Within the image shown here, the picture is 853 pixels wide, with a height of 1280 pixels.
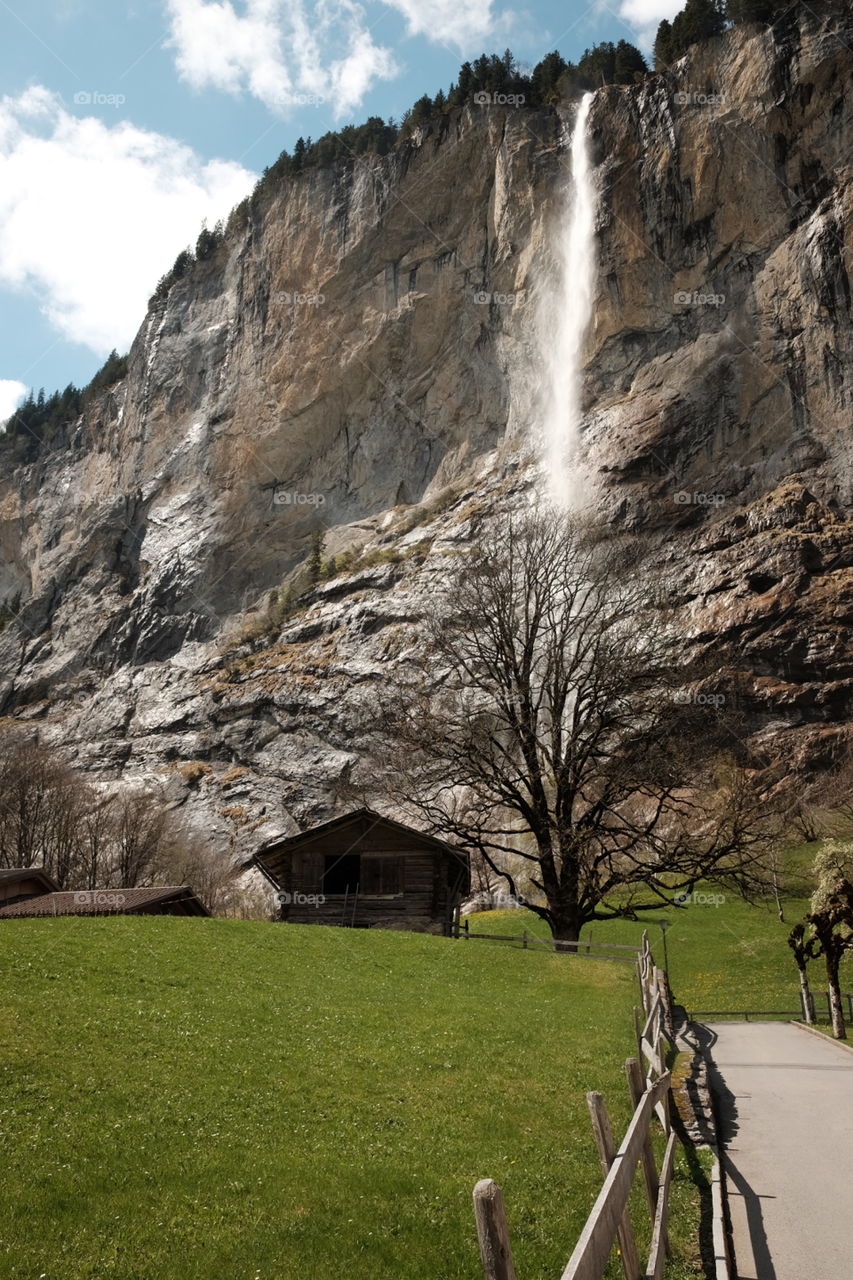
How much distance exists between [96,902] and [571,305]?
6881 cm

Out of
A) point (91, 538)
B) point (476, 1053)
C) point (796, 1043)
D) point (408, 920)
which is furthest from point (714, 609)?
point (91, 538)

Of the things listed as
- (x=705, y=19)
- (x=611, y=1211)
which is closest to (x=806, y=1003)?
(x=611, y=1211)

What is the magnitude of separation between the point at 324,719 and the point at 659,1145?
60588mm

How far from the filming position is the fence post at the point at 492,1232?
3.65 meters

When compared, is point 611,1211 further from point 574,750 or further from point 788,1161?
point 574,750

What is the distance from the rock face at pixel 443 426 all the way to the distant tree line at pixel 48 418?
1820 centimetres

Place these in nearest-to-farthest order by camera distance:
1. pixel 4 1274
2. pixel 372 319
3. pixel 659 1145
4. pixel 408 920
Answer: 1. pixel 4 1274
2. pixel 659 1145
3. pixel 408 920
4. pixel 372 319

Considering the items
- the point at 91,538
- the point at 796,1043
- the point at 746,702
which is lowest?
the point at 796,1043

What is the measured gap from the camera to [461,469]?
83.2 meters

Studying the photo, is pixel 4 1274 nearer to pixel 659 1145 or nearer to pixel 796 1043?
pixel 659 1145

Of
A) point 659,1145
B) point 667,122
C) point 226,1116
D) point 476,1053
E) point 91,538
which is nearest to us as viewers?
point 226,1116

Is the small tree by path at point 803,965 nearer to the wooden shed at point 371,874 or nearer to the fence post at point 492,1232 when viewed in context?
the wooden shed at point 371,874

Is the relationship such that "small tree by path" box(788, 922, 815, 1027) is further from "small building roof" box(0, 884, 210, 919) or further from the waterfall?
the waterfall

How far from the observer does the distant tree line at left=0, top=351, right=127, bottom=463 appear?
5084 inches
